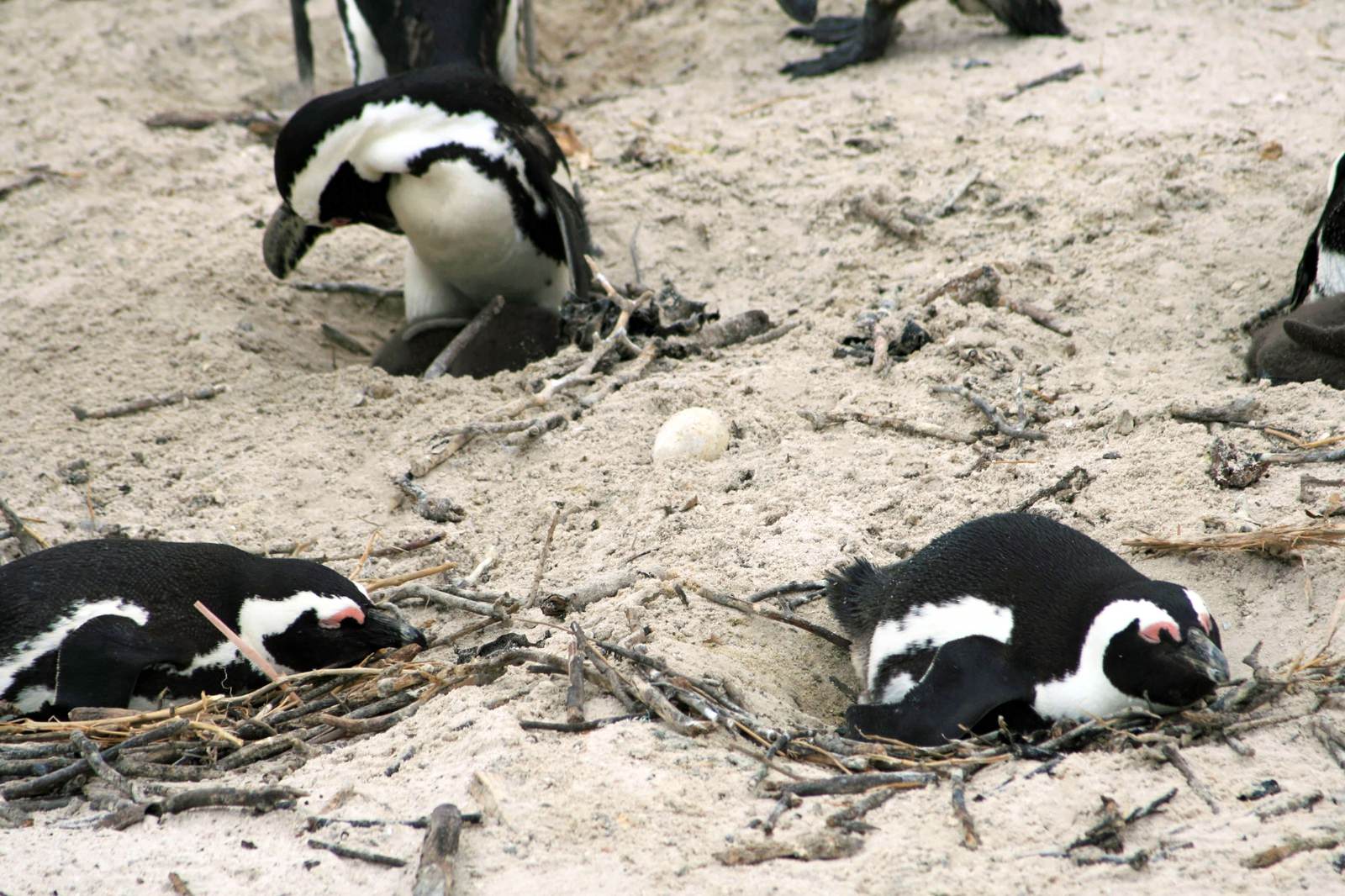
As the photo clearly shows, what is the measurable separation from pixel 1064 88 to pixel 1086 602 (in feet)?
12.3

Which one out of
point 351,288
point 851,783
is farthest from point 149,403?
point 851,783

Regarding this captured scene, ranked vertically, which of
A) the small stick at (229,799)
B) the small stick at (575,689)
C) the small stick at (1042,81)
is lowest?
the small stick at (229,799)

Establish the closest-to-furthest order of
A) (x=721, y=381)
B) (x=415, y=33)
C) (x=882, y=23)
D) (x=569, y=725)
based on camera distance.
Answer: (x=569, y=725) < (x=721, y=381) < (x=415, y=33) < (x=882, y=23)

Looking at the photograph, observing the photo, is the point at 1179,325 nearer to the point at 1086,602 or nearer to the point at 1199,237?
the point at 1199,237

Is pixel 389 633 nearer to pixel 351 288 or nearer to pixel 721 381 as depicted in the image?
pixel 721 381

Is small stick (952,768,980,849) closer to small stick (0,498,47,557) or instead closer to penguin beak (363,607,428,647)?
penguin beak (363,607,428,647)

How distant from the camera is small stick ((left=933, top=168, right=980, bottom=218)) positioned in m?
5.18

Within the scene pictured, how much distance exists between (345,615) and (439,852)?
1161 millimetres

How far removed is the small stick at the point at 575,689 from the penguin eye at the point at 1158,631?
1.06 meters

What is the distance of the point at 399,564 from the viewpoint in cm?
371

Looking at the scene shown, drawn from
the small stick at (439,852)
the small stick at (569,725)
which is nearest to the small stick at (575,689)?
the small stick at (569,725)

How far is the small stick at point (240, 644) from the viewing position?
3139mm

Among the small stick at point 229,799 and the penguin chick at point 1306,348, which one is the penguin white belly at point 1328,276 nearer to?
the penguin chick at point 1306,348

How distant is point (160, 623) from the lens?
10.4ft
